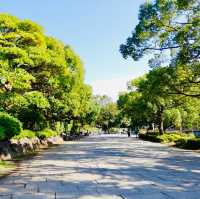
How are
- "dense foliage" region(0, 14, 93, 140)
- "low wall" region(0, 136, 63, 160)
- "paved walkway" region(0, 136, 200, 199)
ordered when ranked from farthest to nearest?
"low wall" region(0, 136, 63, 160), "dense foliage" region(0, 14, 93, 140), "paved walkway" region(0, 136, 200, 199)

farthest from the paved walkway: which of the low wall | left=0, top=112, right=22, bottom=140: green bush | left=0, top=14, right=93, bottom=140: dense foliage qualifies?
left=0, top=112, right=22, bottom=140: green bush

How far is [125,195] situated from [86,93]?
1500 inches

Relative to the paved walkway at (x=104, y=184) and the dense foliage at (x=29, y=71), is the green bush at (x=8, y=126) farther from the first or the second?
the paved walkway at (x=104, y=184)

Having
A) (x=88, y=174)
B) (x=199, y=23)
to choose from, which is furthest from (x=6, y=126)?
(x=199, y=23)

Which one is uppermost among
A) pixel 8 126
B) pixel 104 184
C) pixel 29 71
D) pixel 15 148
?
pixel 29 71

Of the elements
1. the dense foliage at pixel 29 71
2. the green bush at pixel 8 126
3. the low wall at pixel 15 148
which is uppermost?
the dense foliage at pixel 29 71

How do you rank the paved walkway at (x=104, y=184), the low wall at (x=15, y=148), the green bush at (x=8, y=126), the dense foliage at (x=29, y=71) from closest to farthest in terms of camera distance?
the paved walkway at (x=104, y=184) → the dense foliage at (x=29, y=71) → the low wall at (x=15, y=148) → the green bush at (x=8, y=126)

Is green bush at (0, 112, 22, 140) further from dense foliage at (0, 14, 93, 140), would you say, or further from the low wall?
dense foliage at (0, 14, 93, 140)

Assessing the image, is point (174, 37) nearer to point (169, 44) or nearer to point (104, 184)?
point (169, 44)

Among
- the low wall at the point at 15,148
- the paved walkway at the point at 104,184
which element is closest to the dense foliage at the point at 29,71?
the low wall at the point at 15,148

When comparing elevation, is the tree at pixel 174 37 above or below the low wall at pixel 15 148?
above

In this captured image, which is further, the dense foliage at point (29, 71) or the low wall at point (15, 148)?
the low wall at point (15, 148)

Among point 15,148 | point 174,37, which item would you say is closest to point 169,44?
point 174,37

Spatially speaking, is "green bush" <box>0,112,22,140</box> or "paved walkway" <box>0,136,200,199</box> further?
"green bush" <box>0,112,22,140</box>
